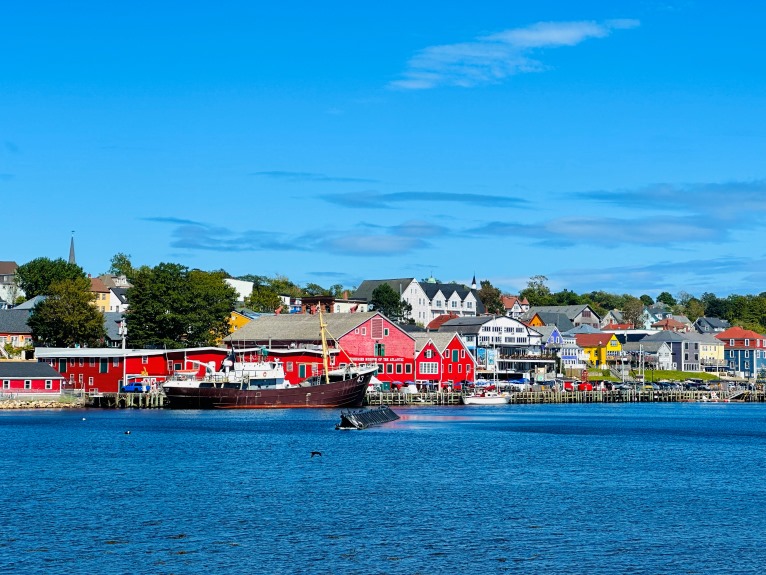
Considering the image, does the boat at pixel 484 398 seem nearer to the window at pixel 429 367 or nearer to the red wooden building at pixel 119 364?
the window at pixel 429 367

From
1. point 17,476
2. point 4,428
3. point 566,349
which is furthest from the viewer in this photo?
point 566,349

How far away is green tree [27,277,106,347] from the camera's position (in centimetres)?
12900

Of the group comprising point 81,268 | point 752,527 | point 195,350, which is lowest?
point 752,527

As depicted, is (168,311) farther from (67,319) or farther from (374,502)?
(374,502)

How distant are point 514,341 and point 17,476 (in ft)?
418

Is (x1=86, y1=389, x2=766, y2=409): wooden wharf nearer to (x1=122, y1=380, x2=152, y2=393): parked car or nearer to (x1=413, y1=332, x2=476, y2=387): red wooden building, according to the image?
(x1=122, y1=380, x2=152, y2=393): parked car

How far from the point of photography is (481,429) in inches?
3314

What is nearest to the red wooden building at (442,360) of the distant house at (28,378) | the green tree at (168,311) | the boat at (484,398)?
the boat at (484,398)

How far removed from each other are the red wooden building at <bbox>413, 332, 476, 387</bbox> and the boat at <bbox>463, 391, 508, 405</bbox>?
5.79m

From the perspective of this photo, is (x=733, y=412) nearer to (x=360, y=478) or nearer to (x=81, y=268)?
(x=360, y=478)

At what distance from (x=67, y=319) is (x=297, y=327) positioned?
26.0 metres

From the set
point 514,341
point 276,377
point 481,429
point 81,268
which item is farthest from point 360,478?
point 81,268

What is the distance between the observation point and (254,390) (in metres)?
104

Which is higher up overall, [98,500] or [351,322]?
[351,322]
